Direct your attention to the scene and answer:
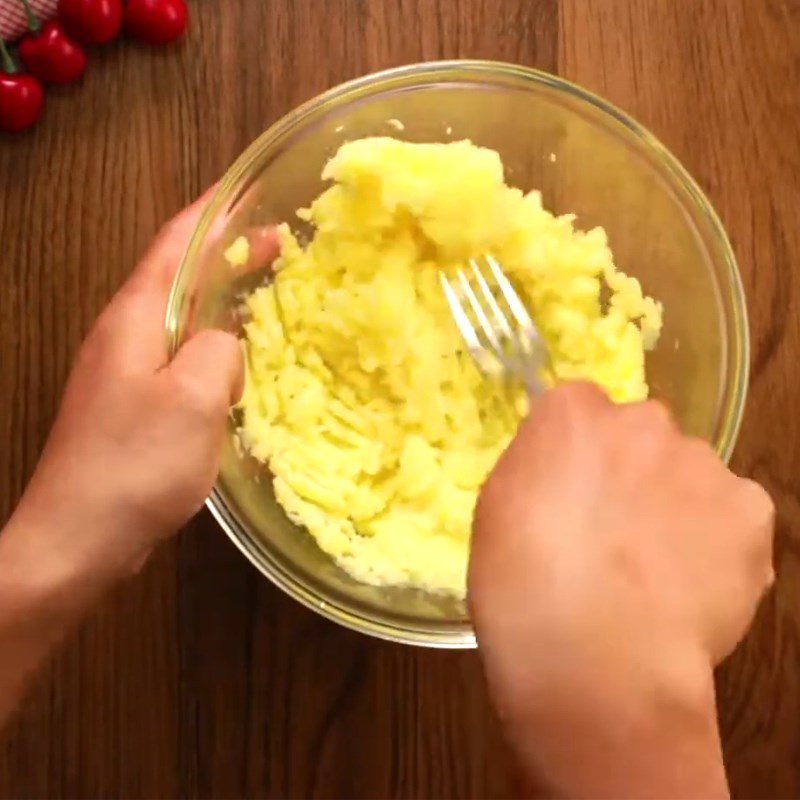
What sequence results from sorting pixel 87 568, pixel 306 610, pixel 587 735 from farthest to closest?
1. pixel 306 610
2. pixel 87 568
3. pixel 587 735

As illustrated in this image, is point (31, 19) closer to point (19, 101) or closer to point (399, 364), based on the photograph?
point (19, 101)

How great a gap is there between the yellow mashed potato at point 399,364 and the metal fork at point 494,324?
0.06ft

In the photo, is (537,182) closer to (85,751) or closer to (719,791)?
(719,791)

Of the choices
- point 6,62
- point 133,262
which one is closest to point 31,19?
point 6,62

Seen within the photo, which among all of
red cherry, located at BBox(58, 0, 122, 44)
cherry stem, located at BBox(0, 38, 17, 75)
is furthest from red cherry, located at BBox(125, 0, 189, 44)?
cherry stem, located at BBox(0, 38, 17, 75)

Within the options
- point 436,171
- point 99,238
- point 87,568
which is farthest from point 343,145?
point 87,568

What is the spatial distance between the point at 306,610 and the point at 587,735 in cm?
35

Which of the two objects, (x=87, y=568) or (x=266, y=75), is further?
(x=266, y=75)

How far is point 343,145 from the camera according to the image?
0.82 metres

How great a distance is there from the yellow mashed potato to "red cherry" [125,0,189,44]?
21cm

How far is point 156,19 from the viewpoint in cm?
88

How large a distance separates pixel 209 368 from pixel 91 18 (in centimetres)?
37

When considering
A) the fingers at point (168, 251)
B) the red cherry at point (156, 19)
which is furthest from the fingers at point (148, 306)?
the red cherry at point (156, 19)

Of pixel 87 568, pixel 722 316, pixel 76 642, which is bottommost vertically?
pixel 76 642
